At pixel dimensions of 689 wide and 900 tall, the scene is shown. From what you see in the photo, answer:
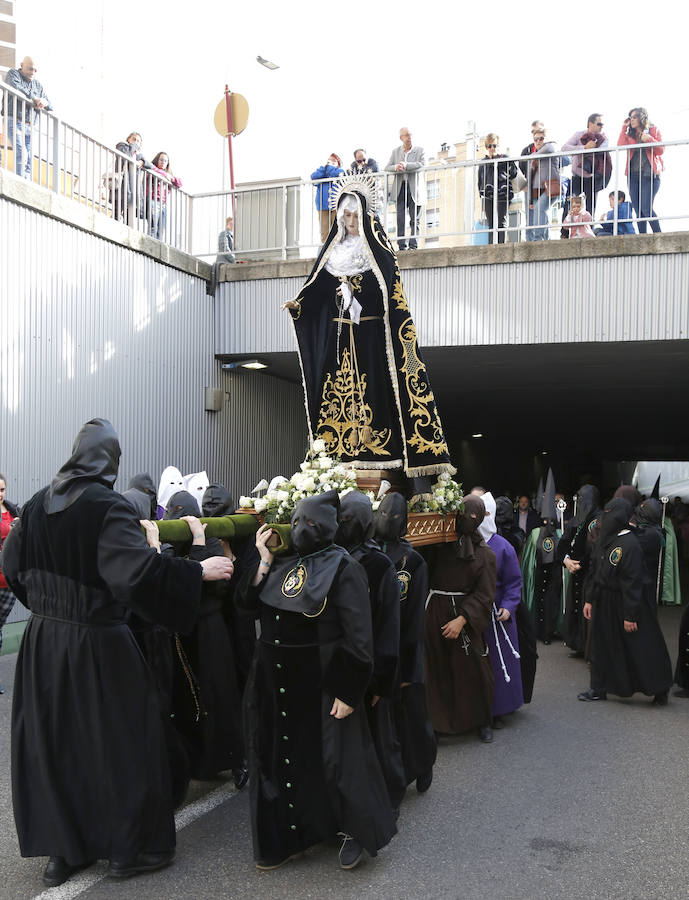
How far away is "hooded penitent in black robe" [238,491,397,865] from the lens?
410 cm

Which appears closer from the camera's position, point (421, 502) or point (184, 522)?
point (184, 522)

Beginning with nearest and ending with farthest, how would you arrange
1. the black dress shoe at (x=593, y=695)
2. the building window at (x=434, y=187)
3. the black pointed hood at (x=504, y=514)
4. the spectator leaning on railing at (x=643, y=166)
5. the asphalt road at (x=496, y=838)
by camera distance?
the asphalt road at (x=496, y=838), the black dress shoe at (x=593, y=695), the black pointed hood at (x=504, y=514), the spectator leaning on railing at (x=643, y=166), the building window at (x=434, y=187)

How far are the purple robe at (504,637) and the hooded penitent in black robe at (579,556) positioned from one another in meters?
2.15

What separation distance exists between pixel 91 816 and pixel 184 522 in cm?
147

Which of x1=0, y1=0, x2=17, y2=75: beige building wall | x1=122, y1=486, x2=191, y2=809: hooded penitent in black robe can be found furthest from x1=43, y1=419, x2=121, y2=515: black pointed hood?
x1=0, y1=0, x2=17, y2=75: beige building wall

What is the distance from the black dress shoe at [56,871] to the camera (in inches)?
155

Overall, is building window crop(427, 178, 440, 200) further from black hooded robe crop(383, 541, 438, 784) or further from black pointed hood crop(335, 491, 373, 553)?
black pointed hood crop(335, 491, 373, 553)

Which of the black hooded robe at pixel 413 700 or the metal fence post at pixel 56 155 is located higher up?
the metal fence post at pixel 56 155

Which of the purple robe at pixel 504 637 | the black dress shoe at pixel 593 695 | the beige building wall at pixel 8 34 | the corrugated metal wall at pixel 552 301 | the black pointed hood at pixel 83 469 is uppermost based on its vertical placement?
the beige building wall at pixel 8 34

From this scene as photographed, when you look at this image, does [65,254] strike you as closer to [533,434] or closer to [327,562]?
[327,562]

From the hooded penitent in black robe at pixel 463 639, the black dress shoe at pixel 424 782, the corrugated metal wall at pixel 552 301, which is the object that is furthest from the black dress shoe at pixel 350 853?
the corrugated metal wall at pixel 552 301

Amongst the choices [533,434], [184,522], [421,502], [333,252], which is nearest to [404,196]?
[333,252]

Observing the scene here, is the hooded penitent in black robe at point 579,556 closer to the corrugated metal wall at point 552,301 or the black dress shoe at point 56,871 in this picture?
the corrugated metal wall at point 552,301

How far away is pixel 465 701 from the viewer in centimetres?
643
